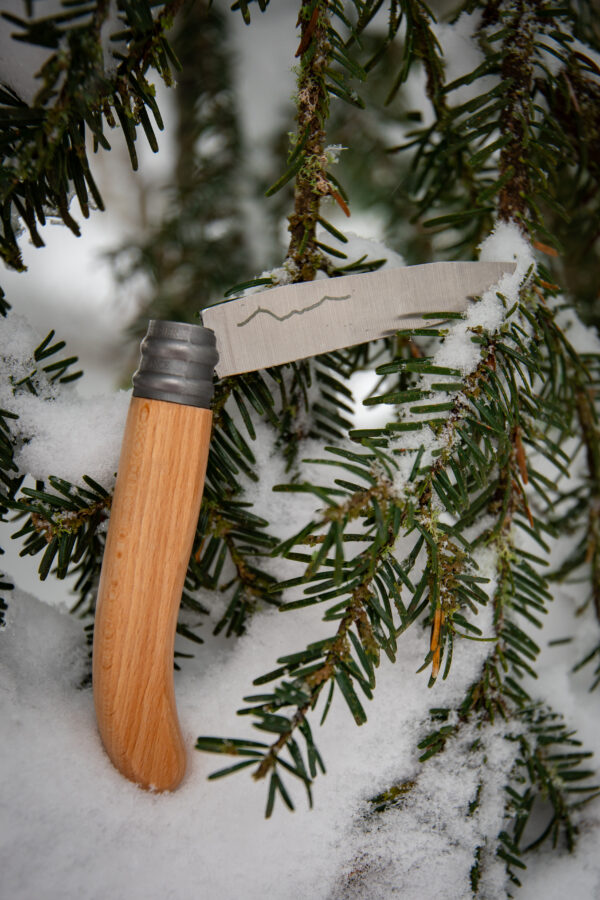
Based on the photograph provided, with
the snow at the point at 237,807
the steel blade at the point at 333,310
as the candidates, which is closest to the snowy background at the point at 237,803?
the snow at the point at 237,807

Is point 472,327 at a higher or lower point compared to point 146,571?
higher

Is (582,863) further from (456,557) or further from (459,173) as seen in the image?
(459,173)

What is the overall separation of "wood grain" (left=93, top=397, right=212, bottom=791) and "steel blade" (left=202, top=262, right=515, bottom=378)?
0.22ft

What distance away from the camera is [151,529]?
375 millimetres

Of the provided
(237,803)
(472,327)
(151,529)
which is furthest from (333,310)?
(237,803)

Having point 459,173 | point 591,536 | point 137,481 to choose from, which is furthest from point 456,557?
point 459,173

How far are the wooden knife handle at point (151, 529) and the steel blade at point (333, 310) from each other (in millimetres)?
32

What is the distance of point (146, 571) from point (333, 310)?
0.23 meters

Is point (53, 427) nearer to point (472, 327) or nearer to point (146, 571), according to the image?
point (146, 571)

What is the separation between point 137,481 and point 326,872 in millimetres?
330

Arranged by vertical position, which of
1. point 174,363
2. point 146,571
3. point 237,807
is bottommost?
point 237,807

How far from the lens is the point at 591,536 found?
2.02ft

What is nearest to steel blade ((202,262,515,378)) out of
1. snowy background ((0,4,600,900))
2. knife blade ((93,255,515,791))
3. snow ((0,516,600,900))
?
knife blade ((93,255,515,791))

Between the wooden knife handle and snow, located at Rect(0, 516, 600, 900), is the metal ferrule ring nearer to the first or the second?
the wooden knife handle
